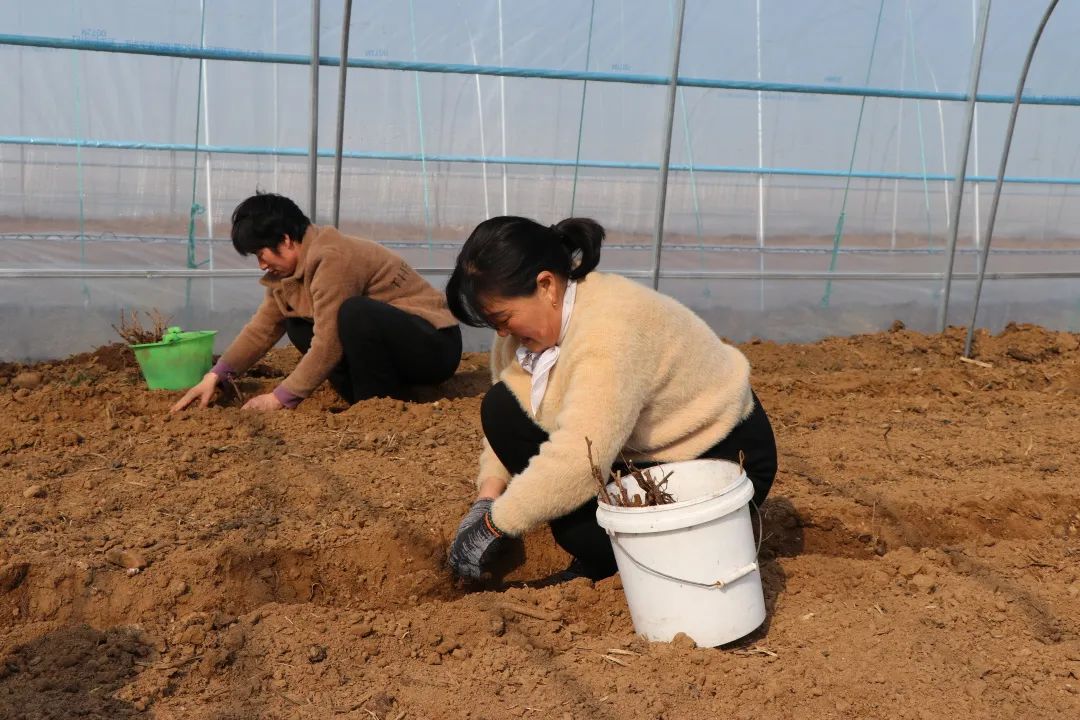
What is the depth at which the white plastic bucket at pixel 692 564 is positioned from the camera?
2.13 metres

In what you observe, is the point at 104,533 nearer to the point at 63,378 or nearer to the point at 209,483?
the point at 209,483

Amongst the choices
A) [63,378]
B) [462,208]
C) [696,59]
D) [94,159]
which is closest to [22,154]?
[94,159]

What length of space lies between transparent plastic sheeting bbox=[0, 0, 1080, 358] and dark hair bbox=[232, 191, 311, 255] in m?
2.29

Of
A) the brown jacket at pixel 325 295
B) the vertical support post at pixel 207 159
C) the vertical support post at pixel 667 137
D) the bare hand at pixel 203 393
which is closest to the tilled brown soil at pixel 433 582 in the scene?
the bare hand at pixel 203 393

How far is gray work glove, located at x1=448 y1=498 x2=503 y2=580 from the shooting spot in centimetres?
236

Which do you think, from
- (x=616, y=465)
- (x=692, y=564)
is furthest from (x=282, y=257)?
(x=692, y=564)

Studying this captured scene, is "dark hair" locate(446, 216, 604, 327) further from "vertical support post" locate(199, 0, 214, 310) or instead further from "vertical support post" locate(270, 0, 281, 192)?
"vertical support post" locate(270, 0, 281, 192)

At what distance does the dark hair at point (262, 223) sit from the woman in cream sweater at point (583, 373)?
5.95 ft

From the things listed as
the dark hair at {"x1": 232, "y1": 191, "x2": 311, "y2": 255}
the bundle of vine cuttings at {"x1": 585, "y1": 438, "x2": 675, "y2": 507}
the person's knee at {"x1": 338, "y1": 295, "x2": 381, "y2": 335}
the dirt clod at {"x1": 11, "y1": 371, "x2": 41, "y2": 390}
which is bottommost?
the dirt clod at {"x1": 11, "y1": 371, "x2": 41, "y2": 390}

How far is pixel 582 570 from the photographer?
2932mm

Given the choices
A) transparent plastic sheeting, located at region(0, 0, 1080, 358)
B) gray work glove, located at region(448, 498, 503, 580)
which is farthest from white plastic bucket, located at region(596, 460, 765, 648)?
transparent plastic sheeting, located at region(0, 0, 1080, 358)

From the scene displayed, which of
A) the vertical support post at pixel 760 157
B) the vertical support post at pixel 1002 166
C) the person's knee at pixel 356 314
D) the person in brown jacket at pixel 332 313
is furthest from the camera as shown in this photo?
the vertical support post at pixel 760 157

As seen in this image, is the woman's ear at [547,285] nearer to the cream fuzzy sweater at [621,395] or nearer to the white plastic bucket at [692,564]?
the cream fuzzy sweater at [621,395]

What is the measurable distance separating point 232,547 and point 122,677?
24.4 inches
